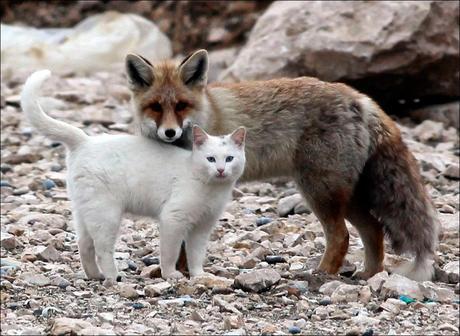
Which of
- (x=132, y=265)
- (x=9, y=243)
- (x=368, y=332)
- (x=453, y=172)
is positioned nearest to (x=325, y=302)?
(x=368, y=332)

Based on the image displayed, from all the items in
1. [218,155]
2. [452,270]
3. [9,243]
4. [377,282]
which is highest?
[218,155]

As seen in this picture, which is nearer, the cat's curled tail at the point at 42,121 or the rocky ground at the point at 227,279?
the rocky ground at the point at 227,279

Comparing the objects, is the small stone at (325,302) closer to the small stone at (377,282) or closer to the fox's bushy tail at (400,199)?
the small stone at (377,282)

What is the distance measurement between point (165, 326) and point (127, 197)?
4.97 feet

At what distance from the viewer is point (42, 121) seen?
715 centimetres

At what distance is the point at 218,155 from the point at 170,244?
0.67 meters

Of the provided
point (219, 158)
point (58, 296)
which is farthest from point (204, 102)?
point (58, 296)

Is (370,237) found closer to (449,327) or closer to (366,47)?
(449,327)

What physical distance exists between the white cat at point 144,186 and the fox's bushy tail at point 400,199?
113cm

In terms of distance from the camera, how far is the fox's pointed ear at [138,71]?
767cm

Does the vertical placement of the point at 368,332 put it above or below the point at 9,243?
above

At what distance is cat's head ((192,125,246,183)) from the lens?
6.98 metres

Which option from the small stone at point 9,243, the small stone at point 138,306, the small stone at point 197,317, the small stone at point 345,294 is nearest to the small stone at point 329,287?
the small stone at point 345,294

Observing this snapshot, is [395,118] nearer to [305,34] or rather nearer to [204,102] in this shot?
[305,34]
